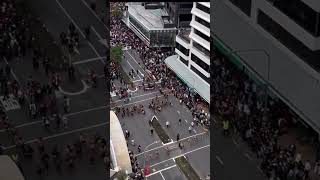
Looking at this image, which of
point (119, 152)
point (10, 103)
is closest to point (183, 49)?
point (119, 152)

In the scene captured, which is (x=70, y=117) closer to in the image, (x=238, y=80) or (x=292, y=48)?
(x=238, y=80)

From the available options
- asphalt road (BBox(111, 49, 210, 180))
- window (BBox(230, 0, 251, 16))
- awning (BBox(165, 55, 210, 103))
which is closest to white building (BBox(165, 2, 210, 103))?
awning (BBox(165, 55, 210, 103))

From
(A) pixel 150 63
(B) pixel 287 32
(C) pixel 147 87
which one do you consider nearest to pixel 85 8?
(B) pixel 287 32

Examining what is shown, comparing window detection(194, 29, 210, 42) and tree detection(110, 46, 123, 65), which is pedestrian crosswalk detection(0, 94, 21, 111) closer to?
window detection(194, 29, 210, 42)

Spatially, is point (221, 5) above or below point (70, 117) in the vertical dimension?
above

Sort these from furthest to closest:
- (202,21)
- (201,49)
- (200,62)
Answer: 1. (200,62)
2. (201,49)
3. (202,21)

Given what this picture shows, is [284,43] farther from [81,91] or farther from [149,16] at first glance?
[149,16]
